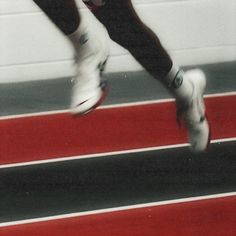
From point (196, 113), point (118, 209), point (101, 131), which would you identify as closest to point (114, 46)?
point (101, 131)

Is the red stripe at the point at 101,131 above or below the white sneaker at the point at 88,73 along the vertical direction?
below

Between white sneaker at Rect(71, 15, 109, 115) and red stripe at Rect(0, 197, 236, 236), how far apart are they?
26cm

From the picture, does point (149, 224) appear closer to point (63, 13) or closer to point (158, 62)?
point (158, 62)

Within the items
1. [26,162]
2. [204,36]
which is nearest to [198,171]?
[26,162]

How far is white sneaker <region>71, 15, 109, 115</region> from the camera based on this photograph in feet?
3.87

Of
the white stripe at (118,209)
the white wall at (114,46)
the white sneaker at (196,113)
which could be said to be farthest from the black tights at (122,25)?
the white wall at (114,46)

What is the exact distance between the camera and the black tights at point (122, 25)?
1.18 metres

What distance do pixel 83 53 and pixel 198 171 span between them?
1.52ft

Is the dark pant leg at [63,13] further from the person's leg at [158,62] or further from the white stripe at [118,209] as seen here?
the white stripe at [118,209]

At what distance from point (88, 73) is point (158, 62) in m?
0.18

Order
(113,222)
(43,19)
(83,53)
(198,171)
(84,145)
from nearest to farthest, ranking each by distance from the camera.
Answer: (83,53), (113,222), (198,171), (84,145), (43,19)

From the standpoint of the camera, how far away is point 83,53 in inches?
47.8

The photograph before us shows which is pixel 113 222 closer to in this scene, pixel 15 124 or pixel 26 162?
pixel 26 162

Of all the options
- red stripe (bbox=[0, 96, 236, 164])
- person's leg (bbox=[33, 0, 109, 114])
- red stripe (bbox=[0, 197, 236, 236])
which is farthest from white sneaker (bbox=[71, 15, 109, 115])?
red stripe (bbox=[0, 96, 236, 164])
